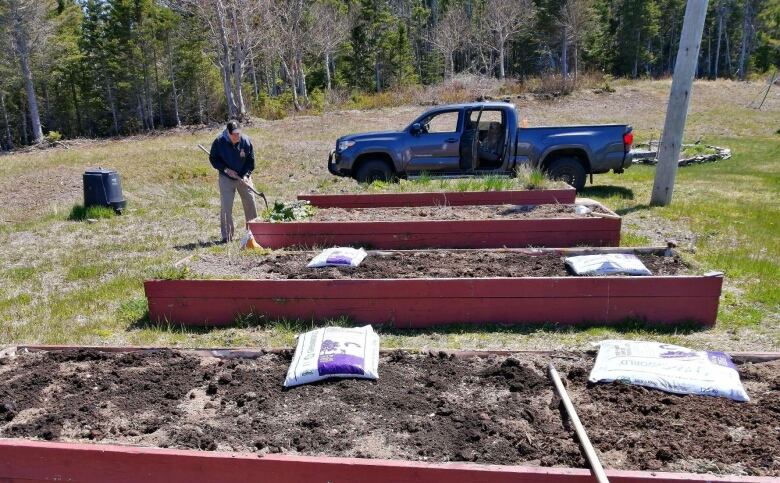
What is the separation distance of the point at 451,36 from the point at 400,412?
51.5 meters

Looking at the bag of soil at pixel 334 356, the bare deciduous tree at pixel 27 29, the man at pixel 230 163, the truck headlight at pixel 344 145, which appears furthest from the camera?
the bare deciduous tree at pixel 27 29

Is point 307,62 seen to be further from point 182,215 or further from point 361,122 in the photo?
point 182,215

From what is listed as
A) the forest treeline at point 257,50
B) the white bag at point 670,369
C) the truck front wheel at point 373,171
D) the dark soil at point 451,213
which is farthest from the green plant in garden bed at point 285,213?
the forest treeline at point 257,50

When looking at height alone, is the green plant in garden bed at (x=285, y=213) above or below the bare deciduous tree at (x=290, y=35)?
below

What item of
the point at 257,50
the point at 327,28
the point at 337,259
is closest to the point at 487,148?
the point at 337,259

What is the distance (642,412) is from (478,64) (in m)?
57.1

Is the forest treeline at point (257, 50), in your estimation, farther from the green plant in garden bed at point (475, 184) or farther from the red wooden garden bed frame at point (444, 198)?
the red wooden garden bed frame at point (444, 198)

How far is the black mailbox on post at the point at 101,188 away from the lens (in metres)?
11.5

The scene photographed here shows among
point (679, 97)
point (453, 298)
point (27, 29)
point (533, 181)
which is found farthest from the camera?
point (27, 29)

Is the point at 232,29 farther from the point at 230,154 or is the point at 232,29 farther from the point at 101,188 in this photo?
the point at 230,154

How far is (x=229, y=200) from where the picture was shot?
8.62m

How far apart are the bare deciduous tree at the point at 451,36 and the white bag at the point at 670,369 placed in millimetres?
47536

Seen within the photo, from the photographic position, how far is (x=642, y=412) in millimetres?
3188

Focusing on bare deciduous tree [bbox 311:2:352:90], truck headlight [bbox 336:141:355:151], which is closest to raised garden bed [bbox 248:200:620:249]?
truck headlight [bbox 336:141:355:151]
